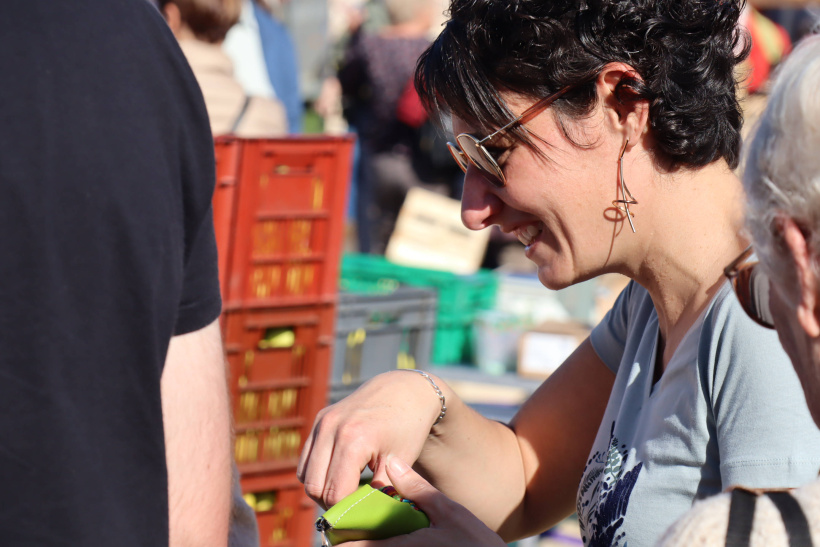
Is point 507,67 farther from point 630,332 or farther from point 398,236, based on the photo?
point 398,236

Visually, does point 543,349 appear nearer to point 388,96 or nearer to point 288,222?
point 288,222

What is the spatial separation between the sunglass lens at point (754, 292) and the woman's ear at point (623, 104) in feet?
1.36

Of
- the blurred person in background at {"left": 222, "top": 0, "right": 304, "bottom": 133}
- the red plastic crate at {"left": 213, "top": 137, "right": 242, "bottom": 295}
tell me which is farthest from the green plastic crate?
the blurred person in background at {"left": 222, "top": 0, "right": 304, "bottom": 133}

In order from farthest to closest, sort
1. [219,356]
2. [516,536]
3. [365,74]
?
[365,74], [516,536], [219,356]

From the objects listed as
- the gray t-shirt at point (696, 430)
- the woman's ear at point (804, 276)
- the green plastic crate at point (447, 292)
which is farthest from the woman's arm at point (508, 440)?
the green plastic crate at point (447, 292)

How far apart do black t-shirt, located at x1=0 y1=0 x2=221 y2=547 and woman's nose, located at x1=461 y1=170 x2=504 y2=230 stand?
1.95 ft

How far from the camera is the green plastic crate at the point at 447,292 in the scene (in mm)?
3414

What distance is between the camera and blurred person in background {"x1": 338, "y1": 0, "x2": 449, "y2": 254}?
559cm

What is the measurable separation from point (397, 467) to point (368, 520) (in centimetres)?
13

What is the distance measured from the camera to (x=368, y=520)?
45.8 inches

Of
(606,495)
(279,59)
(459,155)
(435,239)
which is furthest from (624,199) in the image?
(279,59)

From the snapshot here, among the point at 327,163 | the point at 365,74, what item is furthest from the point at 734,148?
the point at 365,74

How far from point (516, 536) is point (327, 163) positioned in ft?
4.05

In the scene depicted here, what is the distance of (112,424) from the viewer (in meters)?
1.02
